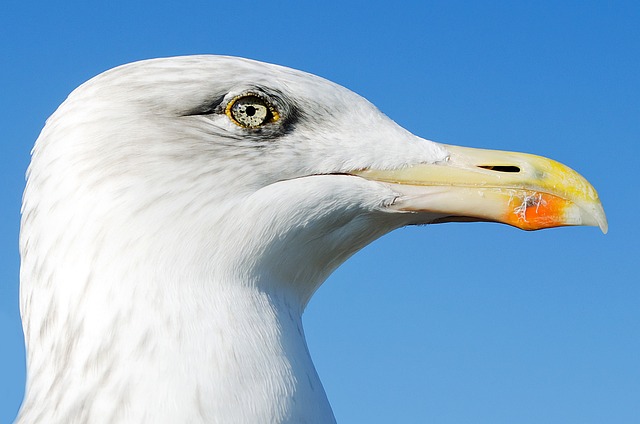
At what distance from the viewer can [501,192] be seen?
141 inches

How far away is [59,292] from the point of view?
10.5ft

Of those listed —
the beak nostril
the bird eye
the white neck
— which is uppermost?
the beak nostril

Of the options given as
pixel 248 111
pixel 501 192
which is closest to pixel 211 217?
pixel 248 111

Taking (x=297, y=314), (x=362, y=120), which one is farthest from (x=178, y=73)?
(x=297, y=314)

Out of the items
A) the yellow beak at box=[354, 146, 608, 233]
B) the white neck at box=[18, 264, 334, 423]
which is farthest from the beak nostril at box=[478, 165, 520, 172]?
the white neck at box=[18, 264, 334, 423]

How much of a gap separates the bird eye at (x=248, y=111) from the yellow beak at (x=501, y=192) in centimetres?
42

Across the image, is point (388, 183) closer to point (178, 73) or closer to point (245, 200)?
point (245, 200)

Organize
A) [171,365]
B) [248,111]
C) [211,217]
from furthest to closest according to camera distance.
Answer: [248,111], [211,217], [171,365]

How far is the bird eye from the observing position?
3.52 meters

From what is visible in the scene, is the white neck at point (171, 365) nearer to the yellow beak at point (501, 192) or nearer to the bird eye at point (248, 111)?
the bird eye at point (248, 111)

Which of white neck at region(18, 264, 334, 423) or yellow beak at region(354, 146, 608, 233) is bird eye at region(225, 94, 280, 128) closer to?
yellow beak at region(354, 146, 608, 233)

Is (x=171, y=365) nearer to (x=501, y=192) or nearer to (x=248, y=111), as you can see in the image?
(x=248, y=111)

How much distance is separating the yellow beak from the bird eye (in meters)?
0.42

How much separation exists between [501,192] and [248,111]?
982mm
